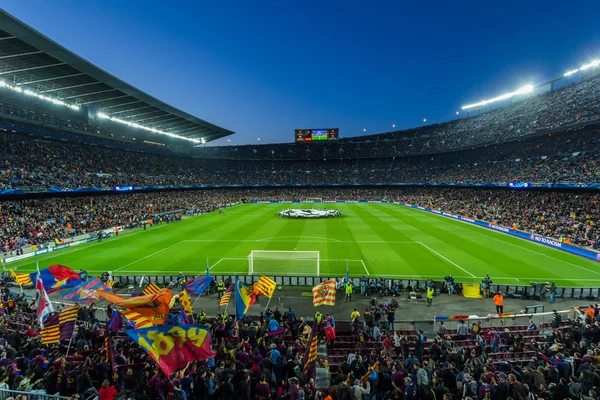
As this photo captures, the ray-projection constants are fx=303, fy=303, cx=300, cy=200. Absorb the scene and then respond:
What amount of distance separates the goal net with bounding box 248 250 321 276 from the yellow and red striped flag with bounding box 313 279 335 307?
28.0ft

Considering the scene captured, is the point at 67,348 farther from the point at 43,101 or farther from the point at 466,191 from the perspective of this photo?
the point at 466,191

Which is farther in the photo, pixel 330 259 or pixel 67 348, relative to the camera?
pixel 330 259

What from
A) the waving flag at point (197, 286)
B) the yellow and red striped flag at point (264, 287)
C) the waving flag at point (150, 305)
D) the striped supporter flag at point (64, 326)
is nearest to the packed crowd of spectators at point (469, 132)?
the yellow and red striped flag at point (264, 287)

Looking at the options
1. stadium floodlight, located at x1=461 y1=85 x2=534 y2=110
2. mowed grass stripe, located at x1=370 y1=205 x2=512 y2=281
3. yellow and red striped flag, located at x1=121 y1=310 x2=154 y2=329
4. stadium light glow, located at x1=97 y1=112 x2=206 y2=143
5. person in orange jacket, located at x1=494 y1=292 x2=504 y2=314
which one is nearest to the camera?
yellow and red striped flag, located at x1=121 y1=310 x2=154 y2=329

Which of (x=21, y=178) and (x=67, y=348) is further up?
(x=21, y=178)

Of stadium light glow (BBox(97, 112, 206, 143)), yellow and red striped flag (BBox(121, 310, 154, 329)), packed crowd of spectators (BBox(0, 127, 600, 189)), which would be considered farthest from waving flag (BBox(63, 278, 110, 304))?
stadium light glow (BBox(97, 112, 206, 143))

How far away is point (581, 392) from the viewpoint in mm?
6586

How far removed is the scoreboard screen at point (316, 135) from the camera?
331 ft

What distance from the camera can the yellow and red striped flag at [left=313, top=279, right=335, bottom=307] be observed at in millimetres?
14312

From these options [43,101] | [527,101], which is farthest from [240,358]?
[527,101]

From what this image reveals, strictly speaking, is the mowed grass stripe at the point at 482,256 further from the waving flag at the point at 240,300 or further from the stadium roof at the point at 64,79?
the stadium roof at the point at 64,79

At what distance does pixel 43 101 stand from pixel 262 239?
38087 mm

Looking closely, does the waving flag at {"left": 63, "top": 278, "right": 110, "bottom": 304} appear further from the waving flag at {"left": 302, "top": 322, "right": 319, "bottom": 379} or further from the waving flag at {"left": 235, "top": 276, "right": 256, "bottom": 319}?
the waving flag at {"left": 302, "top": 322, "right": 319, "bottom": 379}

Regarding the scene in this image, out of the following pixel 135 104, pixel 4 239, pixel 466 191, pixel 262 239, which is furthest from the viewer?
pixel 466 191
